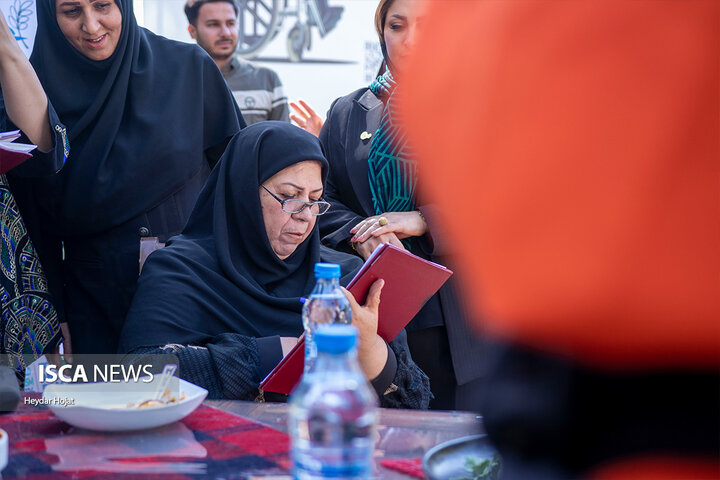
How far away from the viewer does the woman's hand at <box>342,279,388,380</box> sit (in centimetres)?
146

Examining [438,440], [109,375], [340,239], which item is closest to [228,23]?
[340,239]

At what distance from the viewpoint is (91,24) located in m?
1.92

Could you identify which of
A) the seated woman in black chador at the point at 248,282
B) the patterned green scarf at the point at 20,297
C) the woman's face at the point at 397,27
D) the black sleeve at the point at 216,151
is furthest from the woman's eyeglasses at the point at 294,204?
the patterned green scarf at the point at 20,297

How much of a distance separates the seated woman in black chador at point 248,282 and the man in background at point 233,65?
1373mm

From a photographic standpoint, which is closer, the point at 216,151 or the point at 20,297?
the point at 20,297

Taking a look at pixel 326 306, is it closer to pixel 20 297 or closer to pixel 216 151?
pixel 20 297

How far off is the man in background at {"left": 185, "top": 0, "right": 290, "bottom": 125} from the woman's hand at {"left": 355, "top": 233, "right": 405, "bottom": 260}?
1427 mm

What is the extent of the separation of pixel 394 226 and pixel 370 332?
520 mm

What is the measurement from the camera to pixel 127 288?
2.01 meters

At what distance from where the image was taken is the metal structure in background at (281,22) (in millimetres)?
4449

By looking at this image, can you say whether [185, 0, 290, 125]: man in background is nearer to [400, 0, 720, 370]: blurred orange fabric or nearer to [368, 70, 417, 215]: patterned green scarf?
[368, 70, 417, 215]: patterned green scarf

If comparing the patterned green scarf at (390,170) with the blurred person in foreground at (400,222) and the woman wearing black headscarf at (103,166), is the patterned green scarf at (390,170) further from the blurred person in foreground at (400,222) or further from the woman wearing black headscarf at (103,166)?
the woman wearing black headscarf at (103,166)

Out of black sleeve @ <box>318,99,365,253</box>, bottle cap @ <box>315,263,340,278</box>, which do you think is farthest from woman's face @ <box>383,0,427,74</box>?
bottle cap @ <box>315,263,340,278</box>

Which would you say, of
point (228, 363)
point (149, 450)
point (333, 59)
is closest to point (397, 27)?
point (228, 363)
